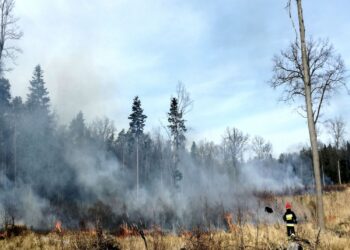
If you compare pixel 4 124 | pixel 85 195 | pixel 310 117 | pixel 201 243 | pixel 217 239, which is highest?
pixel 4 124

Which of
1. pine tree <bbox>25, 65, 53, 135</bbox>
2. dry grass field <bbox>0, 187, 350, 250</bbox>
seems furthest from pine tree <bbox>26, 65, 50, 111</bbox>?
dry grass field <bbox>0, 187, 350, 250</bbox>

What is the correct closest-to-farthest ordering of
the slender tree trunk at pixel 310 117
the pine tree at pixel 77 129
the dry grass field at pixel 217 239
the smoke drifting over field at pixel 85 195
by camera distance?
the dry grass field at pixel 217 239 → the slender tree trunk at pixel 310 117 → the smoke drifting over field at pixel 85 195 → the pine tree at pixel 77 129

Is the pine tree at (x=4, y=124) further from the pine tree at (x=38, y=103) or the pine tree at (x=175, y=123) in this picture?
the pine tree at (x=175, y=123)

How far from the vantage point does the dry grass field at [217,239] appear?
8367mm

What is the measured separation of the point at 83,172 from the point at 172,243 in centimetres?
2694

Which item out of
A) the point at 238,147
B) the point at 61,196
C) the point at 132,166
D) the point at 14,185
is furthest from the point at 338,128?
the point at 14,185

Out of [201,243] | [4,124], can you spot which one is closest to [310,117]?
[201,243]

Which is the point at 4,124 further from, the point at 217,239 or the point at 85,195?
the point at 217,239

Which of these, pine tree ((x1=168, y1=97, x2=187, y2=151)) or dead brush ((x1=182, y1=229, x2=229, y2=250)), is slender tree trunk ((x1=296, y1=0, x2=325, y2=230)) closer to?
dead brush ((x1=182, y1=229, x2=229, y2=250))

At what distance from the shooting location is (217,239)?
10.0m

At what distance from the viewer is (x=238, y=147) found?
229 feet

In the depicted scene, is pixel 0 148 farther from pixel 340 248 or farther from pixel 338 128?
pixel 338 128

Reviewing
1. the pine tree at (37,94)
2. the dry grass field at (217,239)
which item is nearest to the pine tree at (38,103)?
the pine tree at (37,94)

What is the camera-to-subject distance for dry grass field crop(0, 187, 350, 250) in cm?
837
